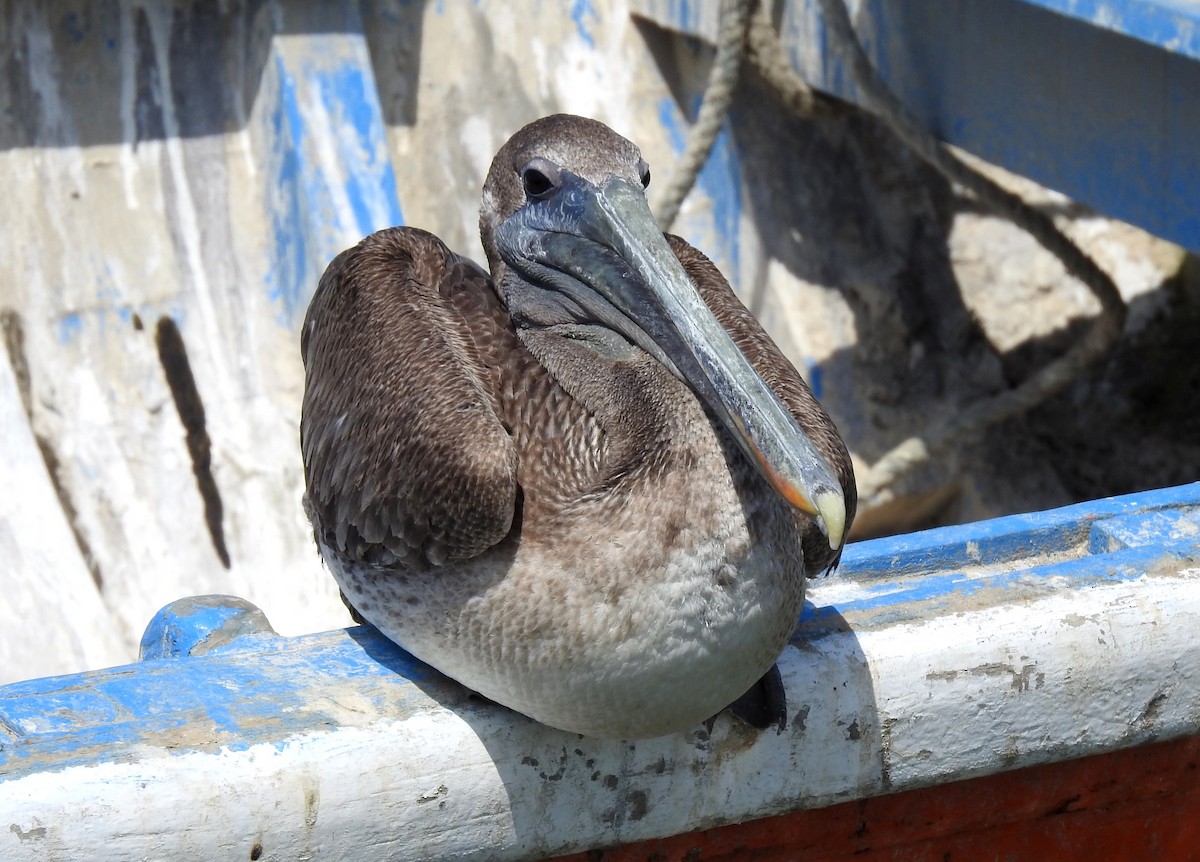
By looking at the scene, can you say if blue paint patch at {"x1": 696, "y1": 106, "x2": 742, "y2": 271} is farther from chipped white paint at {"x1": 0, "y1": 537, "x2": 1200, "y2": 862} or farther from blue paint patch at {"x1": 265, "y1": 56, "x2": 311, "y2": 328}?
chipped white paint at {"x1": 0, "y1": 537, "x2": 1200, "y2": 862}

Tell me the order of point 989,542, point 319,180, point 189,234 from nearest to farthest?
point 989,542
point 319,180
point 189,234

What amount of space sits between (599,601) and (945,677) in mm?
643

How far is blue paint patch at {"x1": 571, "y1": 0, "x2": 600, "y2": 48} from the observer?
5.48 meters

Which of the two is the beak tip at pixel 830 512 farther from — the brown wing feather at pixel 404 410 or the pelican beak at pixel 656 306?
the brown wing feather at pixel 404 410

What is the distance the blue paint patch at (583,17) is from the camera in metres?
5.48

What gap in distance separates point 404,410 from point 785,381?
0.64 metres

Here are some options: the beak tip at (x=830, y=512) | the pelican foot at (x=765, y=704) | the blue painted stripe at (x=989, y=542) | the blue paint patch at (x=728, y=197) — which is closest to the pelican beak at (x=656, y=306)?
the beak tip at (x=830, y=512)

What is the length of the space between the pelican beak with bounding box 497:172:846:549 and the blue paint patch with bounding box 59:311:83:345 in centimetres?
271

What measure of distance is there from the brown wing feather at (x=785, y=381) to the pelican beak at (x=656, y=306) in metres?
0.12

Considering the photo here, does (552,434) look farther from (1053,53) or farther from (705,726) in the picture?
(1053,53)

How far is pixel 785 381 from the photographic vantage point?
2.59 m

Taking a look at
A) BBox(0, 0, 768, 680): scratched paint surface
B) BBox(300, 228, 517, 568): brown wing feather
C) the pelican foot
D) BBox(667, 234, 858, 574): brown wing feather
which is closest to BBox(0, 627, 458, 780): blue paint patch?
BBox(300, 228, 517, 568): brown wing feather

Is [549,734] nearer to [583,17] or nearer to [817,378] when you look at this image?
[817,378]

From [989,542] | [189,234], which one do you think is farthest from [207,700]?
[189,234]
